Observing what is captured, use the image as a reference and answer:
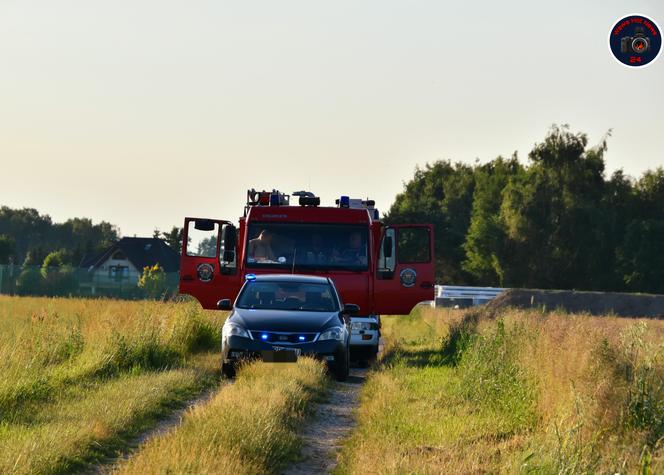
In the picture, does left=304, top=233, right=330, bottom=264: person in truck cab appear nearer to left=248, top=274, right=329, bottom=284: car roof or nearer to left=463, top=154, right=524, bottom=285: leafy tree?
left=248, top=274, right=329, bottom=284: car roof

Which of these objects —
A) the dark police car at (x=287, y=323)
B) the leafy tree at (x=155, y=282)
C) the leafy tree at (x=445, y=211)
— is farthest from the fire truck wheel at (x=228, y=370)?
the leafy tree at (x=445, y=211)

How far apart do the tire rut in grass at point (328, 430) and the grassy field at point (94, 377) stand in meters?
1.82

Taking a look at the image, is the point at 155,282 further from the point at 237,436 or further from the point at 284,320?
the point at 237,436

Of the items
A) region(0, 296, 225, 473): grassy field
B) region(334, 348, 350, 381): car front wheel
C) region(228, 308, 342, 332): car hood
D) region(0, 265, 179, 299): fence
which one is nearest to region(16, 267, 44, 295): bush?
region(0, 265, 179, 299): fence

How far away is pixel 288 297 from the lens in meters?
19.8

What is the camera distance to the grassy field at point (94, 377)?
36.0 feet

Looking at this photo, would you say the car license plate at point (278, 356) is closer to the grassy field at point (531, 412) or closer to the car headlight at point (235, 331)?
the car headlight at point (235, 331)

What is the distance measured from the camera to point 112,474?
958cm

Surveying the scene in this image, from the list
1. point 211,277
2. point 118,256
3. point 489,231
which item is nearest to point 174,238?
point 118,256

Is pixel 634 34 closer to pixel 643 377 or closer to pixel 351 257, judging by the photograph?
pixel 351 257

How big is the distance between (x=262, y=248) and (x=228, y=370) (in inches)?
191

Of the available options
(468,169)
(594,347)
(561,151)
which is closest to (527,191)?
(561,151)

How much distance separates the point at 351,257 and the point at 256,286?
11.6 feet

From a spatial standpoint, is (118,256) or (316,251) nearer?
(316,251)
